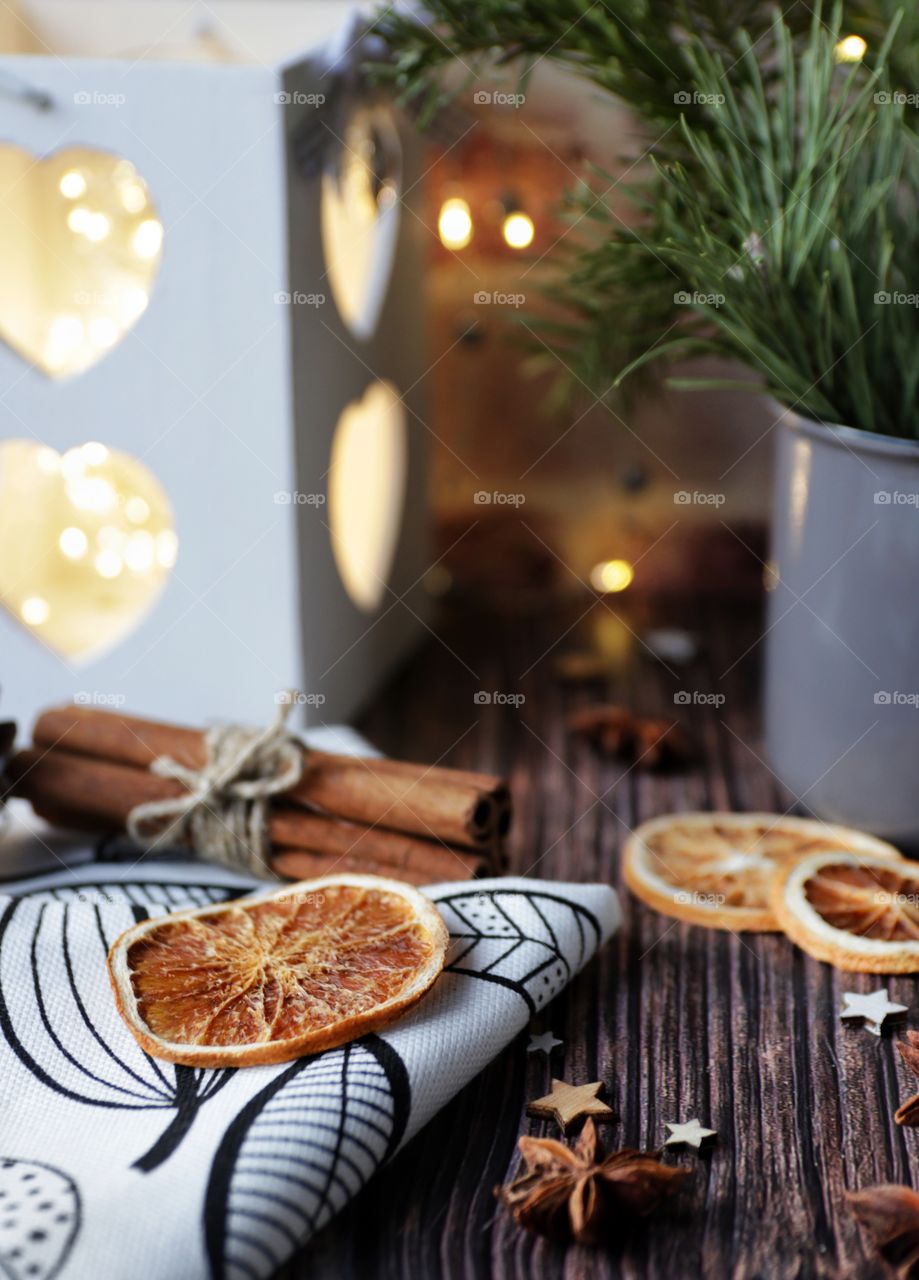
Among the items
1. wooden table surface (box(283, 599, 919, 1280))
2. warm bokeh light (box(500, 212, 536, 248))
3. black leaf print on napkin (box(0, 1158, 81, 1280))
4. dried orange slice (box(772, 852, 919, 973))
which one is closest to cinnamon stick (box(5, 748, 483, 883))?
wooden table surface (box(283, 599, 919, 1280))

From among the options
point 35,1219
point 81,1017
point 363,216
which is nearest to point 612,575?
point 363,216

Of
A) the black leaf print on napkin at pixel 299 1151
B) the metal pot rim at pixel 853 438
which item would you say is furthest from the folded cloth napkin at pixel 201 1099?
the metal pot rim at pixel 853 438

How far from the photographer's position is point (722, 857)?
0.96 meters

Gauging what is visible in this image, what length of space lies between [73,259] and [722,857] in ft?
2.59

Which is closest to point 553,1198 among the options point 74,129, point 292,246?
point 292,246

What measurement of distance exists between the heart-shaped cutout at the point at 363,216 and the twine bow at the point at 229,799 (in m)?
0.43

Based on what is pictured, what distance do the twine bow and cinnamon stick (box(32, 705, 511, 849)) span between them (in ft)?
0.06

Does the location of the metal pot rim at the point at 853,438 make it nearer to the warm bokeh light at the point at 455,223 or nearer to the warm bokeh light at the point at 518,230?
the warm bokeh light at the point at 518,230

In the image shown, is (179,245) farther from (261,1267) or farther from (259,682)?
(261,1267)

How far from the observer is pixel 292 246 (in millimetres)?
1032

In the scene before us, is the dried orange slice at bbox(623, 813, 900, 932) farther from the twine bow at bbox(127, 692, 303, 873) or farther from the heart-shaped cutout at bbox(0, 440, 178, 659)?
the heart-shaped cutout at bbox(0, 440, 178, 659)

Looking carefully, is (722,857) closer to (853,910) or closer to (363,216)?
(853,910)

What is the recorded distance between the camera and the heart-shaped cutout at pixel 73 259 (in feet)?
3.72

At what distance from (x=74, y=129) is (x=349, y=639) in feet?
1.66
